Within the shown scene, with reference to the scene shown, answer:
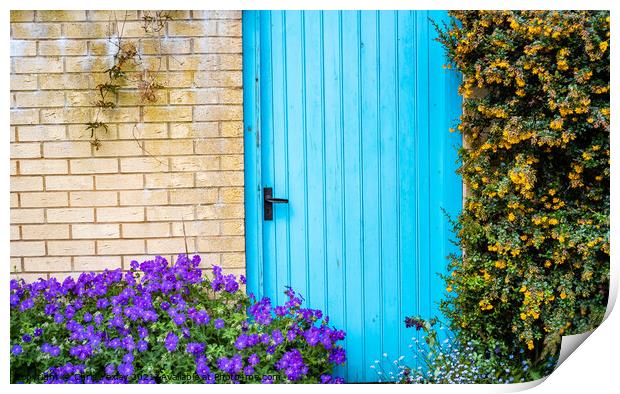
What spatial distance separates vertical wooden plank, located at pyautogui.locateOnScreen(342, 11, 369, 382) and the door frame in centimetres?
47

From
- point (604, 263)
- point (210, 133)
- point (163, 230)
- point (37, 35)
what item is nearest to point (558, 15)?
point (604, 263)

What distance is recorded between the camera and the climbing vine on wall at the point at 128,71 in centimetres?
339

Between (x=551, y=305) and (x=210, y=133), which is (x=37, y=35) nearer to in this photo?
(x=210, y=133)

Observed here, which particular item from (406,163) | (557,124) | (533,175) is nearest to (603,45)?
(557,124)

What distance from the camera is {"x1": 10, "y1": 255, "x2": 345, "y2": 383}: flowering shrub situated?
2945mm

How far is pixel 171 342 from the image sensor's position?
2.97 meters

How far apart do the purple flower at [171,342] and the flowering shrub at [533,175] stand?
4.66 feet

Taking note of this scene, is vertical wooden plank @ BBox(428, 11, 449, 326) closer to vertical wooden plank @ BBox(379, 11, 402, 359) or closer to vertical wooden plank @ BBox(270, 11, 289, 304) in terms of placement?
vertical wooden plank @ BBox(379, 11, 402, 359)

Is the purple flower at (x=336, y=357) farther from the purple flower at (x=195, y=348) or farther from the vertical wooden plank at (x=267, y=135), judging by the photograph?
the purple flower at (x=195, y=348)

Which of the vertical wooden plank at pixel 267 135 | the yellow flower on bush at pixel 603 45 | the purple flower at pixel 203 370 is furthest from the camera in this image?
the vertical wooden plank at pixel 267 135

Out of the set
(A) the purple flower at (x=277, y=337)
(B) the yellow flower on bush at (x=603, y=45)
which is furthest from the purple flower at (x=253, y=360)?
(B) the yellow flower on bush at (x=603, y=45)

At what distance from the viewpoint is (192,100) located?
341cm

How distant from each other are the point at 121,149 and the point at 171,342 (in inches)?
42.7

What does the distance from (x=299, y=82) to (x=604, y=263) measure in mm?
1795
